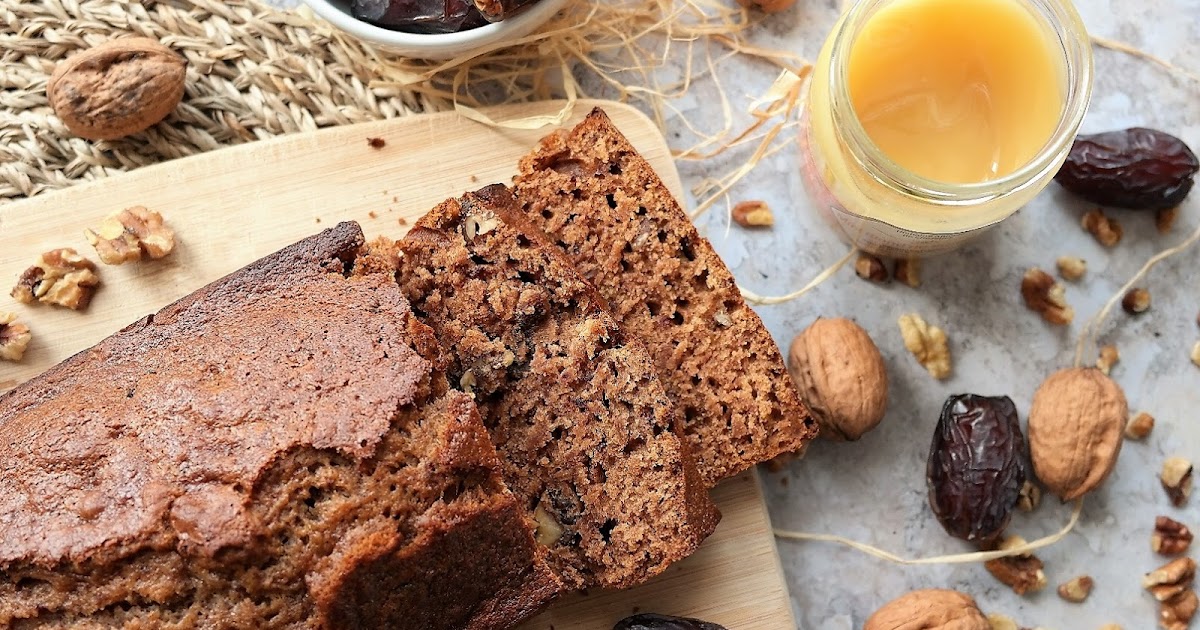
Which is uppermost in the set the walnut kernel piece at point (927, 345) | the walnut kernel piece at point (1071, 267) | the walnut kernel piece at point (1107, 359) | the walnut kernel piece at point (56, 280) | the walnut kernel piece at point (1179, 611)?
the walnut kernel piece at point (56, 280)

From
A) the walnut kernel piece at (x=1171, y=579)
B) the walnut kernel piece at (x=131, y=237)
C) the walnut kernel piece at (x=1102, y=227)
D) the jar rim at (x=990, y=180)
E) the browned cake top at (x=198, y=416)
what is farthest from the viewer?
the walnut kernel piece at (x=1102, y=227)

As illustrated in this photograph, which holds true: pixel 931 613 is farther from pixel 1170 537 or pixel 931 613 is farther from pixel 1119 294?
pixel 1119 294

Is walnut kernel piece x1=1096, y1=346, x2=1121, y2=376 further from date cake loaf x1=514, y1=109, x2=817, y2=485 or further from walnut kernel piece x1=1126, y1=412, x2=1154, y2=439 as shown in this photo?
date cake loaf x1=514, y1=109, x2=817, y2=485

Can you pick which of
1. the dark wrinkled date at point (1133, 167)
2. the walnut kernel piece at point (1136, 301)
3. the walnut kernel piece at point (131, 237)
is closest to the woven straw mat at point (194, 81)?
the walnut kernel piece at point (131, 237)

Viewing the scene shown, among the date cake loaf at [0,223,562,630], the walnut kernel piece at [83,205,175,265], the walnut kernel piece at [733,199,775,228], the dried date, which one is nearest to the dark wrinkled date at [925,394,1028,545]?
the walnut kernel piece at [733,199,775,228]

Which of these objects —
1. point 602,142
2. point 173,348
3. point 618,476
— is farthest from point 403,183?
point 618,476

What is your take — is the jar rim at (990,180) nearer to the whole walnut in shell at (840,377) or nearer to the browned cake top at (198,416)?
the whole walnut in shell at (840,377)

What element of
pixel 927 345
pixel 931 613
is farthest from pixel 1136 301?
pixel 931 613
